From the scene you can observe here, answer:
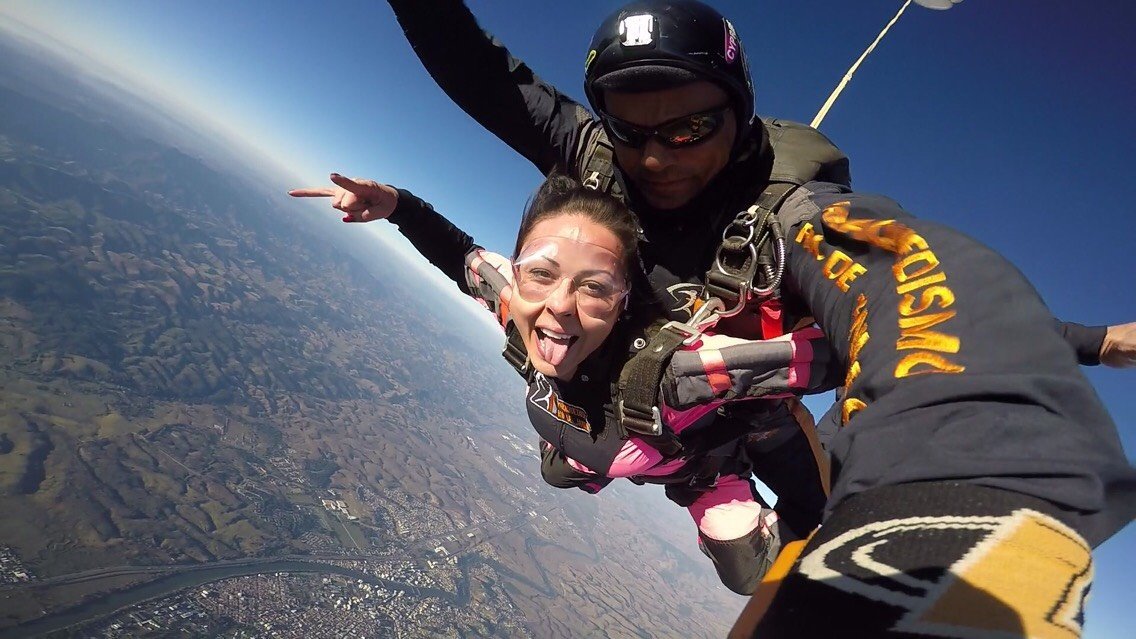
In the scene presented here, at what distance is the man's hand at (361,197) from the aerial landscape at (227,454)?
116 feet

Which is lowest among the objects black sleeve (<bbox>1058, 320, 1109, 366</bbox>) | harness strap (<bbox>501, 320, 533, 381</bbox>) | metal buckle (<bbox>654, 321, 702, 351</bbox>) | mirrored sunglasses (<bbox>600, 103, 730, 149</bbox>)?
harness strap (<bbox>501, 320, 533, 381</bbox>)

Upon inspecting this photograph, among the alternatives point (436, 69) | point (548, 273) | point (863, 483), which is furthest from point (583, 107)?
point (863, 483)

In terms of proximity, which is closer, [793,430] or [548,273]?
[548,273]

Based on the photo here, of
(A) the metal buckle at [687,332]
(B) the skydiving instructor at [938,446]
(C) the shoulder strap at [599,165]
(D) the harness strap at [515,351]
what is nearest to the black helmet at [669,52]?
(C) the shoulder strap at [599,165]

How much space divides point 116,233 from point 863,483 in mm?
100810

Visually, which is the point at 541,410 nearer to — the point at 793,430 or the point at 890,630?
the point at 793,430

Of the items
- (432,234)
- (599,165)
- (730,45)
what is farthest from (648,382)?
(432,234)

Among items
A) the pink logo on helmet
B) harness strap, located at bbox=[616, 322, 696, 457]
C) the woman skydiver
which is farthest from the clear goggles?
the pink logo on helmet

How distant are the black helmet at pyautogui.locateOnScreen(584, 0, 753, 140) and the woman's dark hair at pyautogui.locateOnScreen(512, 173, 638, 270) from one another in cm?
39

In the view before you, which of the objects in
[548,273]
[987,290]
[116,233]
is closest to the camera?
[987,290]

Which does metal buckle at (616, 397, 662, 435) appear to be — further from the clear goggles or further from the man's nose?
the man's nose

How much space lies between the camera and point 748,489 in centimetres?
292

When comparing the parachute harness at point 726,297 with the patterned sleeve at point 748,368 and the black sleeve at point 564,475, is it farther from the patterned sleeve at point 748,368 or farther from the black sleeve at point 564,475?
the black sleeve at point 564,475

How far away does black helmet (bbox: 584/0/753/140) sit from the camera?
157 cm
